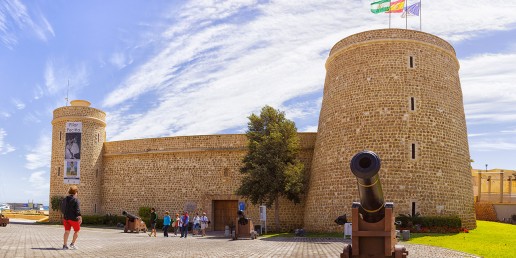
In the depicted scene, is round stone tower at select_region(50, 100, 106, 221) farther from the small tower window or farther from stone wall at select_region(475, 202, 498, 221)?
stone wall at select_region(475, 202, 498, 221)

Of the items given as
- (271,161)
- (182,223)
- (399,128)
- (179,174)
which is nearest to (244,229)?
(182,223)

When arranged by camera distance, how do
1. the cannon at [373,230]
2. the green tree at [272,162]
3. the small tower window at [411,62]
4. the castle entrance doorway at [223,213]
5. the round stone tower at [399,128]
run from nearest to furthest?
the cannon at [373,230] < the round stone tower at [399,128] < the small tower window at [411,62] < the green tree at [272,162] < the castle entrance doorway at [223,213]

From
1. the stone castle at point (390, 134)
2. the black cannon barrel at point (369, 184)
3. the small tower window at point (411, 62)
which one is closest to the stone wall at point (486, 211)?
the stone castle at point (390, 134)

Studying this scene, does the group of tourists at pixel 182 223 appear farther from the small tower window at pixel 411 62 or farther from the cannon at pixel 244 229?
the small tower window at pixel 411 62

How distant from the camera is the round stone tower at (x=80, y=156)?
116ft

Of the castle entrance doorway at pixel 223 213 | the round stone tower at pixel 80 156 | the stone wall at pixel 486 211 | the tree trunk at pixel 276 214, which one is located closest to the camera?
the tree trunk at pixel 276 214

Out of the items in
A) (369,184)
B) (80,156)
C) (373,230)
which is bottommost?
(373,230)

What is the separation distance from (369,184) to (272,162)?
740 inches

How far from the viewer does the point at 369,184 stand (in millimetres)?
8336

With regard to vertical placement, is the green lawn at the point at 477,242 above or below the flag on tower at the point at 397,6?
below

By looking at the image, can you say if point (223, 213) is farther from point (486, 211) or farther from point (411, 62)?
point (486, 211)

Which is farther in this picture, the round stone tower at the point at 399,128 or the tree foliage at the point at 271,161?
the tree foliage at the point at 271,161

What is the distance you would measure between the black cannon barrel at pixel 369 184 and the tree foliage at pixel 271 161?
56.1 feet

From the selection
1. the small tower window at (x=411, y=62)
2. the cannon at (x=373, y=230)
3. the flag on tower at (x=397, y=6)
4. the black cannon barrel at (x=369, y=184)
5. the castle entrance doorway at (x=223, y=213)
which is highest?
the flag on tower at (x=397, y=6)
